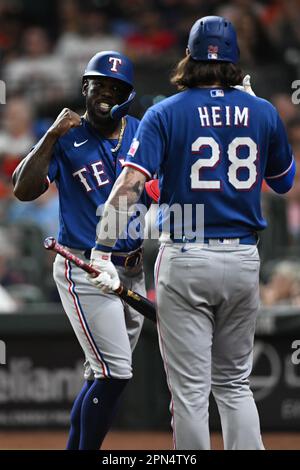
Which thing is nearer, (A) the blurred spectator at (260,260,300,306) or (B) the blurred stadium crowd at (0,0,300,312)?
(A) the blurred spectator at (260,260,300,306)

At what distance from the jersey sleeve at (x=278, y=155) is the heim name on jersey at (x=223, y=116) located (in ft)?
0.68

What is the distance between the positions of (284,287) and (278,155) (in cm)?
351

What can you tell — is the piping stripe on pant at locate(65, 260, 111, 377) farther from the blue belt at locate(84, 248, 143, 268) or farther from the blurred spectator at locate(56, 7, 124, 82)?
the blurred spectator at locate(56, 7, 124, 82)

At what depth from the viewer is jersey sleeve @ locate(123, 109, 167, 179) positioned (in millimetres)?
4246

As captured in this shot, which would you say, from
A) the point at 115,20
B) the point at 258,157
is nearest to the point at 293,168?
the point at 258,157

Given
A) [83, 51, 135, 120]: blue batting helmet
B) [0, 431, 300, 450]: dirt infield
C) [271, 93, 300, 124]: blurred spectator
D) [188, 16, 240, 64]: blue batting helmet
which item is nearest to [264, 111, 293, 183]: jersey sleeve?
[188, 16, 240, 64]: blue batting helmet

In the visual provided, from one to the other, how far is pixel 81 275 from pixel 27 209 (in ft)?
15.2

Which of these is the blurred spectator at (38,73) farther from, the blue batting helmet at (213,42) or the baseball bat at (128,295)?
the blue batting helmet at (213,42)

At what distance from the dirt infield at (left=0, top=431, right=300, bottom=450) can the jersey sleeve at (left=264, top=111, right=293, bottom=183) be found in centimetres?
265

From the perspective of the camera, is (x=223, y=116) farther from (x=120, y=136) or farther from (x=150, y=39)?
(x=150, y=39)

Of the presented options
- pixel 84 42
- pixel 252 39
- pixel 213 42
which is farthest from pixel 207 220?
pixel 84 42

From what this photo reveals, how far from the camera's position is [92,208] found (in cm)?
504

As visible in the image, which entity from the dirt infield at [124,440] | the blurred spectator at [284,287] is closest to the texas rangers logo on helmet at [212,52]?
the dirt infield at [124,440]

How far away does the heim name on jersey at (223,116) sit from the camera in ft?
14.1
